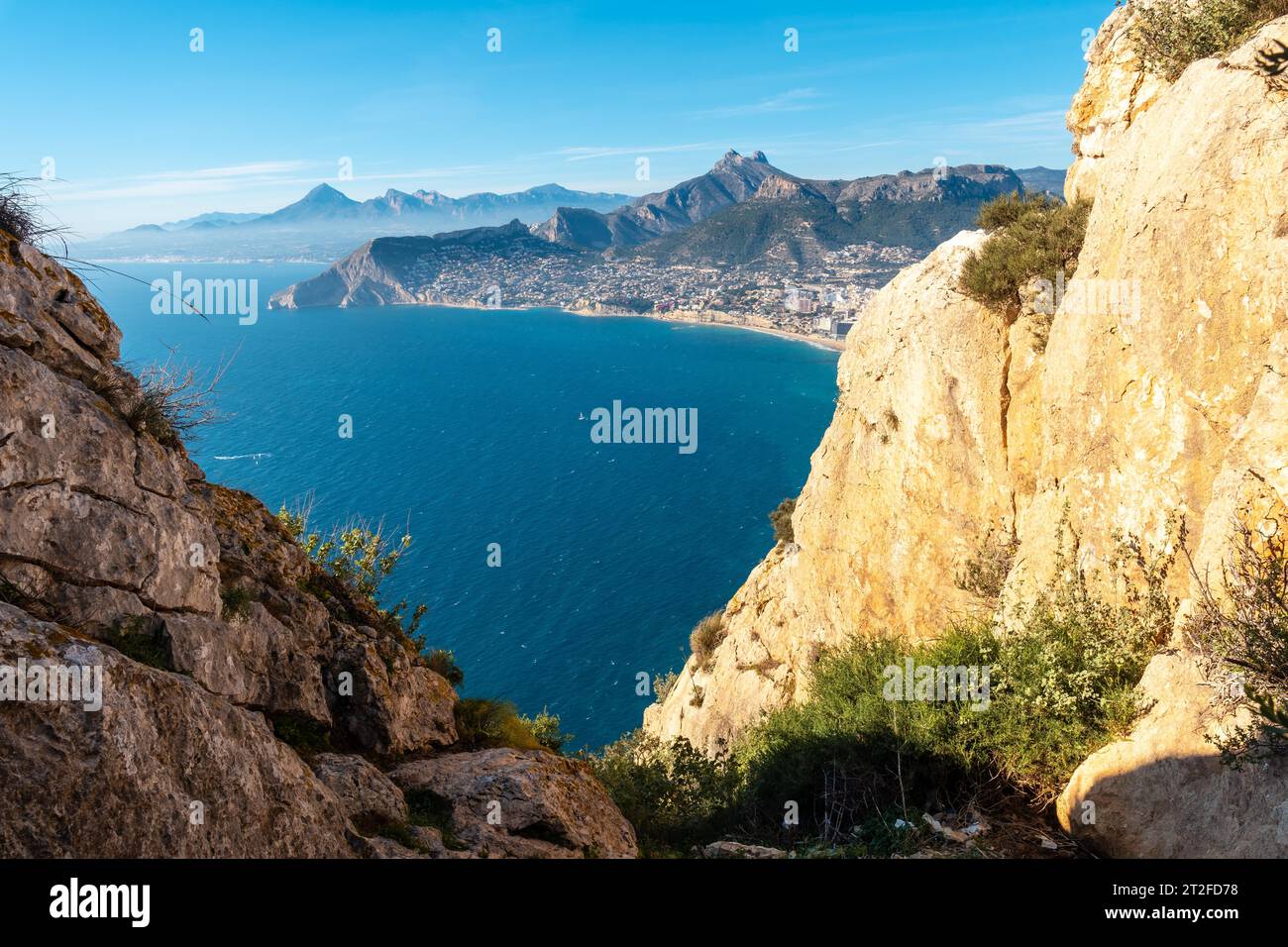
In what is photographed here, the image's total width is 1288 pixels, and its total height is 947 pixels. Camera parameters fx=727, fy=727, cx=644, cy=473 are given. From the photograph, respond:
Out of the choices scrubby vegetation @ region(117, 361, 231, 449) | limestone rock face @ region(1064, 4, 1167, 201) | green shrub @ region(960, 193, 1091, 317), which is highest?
limestone rock face @ region(1064, 4, 1167, 201)

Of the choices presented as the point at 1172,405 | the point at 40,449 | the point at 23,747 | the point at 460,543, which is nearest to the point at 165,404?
the point at 40,449

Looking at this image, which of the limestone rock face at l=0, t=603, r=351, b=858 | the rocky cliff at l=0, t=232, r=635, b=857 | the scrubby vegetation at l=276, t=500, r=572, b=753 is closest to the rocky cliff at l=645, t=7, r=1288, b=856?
the rocky cliff at l=0, t=232, r=635, b=857

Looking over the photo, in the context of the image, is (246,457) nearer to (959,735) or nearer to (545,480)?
(545,480)

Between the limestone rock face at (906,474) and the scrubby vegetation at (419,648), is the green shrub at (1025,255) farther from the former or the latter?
the scrubby vegetation at (419,648)

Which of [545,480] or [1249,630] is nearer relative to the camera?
[1249,630]

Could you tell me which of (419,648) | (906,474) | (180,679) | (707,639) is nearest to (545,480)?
(707,639)

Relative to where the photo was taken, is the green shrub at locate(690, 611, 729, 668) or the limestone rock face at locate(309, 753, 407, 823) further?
the green shrub at locate(690, 611, 729, 668)

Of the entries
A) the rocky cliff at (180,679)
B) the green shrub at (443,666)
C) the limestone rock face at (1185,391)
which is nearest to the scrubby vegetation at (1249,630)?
the limestone rock face at (1185,391)

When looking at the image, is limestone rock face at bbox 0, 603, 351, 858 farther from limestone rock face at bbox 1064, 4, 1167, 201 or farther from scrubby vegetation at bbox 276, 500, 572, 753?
limestone rock face at bbox 1064, 4, 1167, 201
